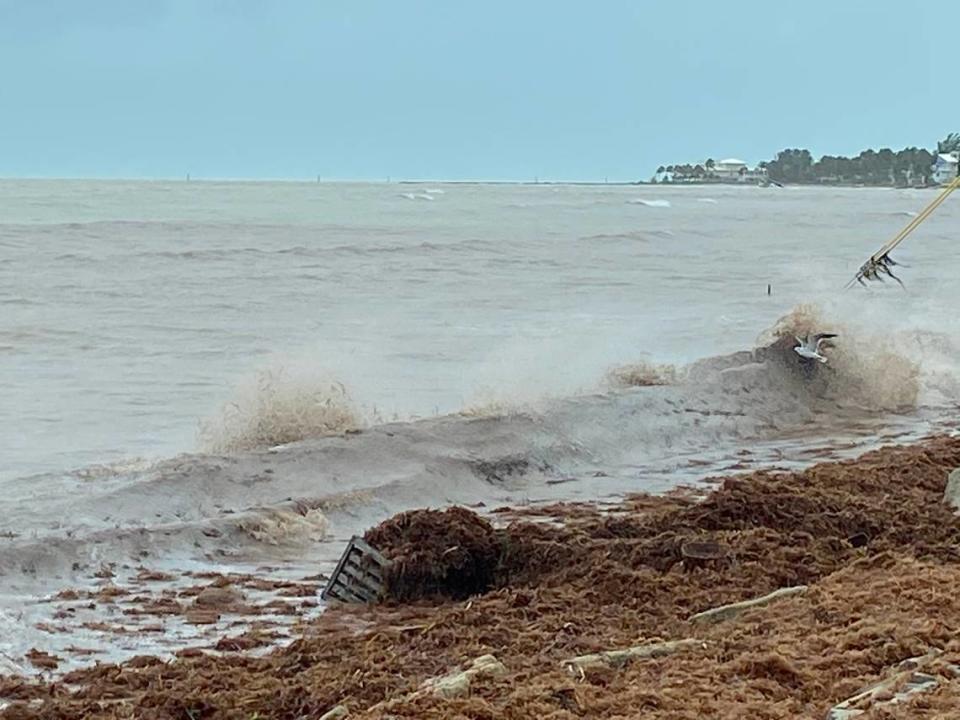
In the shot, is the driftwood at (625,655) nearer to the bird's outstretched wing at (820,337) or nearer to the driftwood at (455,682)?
the driftwood at (455,682)

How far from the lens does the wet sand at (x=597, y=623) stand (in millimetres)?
4723

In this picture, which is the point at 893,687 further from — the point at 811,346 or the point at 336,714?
the point at 811,346

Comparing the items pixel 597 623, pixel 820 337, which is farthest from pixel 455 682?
pixel 820 337

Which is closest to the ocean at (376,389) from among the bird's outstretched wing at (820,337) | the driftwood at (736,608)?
the bird's outstretched wing at (820,337)

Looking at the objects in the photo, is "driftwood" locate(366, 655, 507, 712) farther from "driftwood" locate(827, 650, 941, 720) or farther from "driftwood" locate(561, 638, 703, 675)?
"driftwood" locate(827, 650, 941, 720)

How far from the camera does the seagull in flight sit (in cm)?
1574

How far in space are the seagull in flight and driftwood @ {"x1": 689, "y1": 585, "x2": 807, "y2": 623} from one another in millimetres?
9524

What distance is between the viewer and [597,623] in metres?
6.33

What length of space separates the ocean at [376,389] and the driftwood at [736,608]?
2.47 m

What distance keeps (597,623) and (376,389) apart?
965 centimetres

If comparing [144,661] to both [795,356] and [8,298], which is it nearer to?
[795,356]

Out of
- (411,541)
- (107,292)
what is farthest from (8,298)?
(411,541)

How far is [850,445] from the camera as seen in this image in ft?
42.4

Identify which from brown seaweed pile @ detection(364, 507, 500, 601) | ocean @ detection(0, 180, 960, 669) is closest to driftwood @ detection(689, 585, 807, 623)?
brown seaweed pile @ detection(364, 507, 500, 601)
